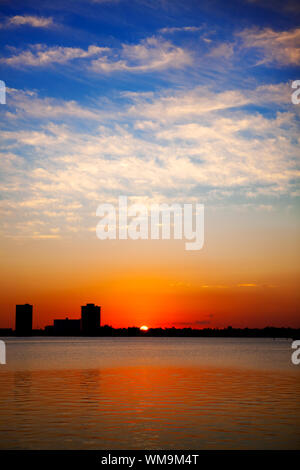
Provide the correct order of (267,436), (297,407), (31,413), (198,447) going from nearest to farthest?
1. (198,447)
2. (267,436)
3. (31,413)
4. (297,407)

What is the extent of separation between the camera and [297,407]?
49.4m

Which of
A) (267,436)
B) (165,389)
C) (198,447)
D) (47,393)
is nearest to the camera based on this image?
(198,447)

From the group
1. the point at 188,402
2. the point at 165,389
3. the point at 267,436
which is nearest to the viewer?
the point at 267,436

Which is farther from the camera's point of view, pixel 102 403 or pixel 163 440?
pixel 102 403

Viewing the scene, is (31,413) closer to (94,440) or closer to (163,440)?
(94,440)

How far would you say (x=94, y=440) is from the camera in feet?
112

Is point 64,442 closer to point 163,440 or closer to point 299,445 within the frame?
point 163,440

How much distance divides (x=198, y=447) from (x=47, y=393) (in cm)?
3152
